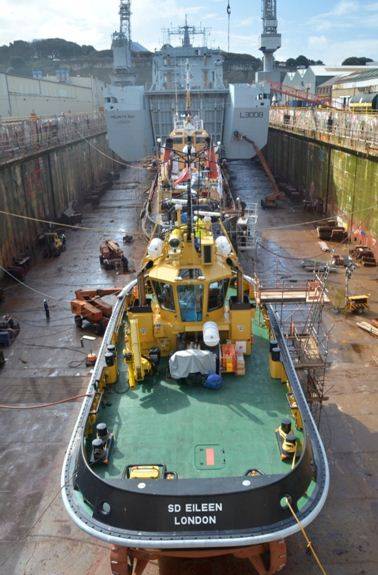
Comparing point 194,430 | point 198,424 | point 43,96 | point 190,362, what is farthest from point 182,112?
point 194,430

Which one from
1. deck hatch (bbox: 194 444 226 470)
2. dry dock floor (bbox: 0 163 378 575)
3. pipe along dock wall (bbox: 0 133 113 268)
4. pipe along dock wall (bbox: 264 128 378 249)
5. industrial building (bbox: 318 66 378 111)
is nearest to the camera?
deck hatch (bbox: 194 444 226 470)

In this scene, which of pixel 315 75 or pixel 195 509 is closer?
pixel 195 509

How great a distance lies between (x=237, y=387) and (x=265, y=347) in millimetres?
1710

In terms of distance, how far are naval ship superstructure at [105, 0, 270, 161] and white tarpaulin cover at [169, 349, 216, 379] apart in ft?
89.0

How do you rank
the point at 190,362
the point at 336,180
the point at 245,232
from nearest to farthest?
1. the point at 190,362
2. the point at 245,232
3. the point at 336,180

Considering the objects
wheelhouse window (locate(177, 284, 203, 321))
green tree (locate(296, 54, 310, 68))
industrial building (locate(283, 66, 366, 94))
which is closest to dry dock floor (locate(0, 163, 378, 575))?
wheelhouse window (locate(177, 284, 203, 321))

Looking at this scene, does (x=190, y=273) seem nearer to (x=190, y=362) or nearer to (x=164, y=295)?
(x=164, y=295)

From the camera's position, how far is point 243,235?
2248 centimetres

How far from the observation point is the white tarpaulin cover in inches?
346

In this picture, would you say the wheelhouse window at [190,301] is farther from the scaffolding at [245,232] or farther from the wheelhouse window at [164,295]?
the scaffolding at [245,232]

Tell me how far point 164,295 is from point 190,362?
4.83 feet

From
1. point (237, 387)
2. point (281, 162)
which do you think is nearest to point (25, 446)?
point (237, 387)

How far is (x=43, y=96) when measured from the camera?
2087 inches

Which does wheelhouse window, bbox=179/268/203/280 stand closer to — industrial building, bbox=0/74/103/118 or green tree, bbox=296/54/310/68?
industrial building, bbox=0/74/103/118
